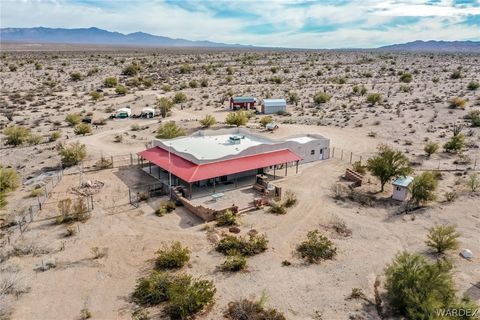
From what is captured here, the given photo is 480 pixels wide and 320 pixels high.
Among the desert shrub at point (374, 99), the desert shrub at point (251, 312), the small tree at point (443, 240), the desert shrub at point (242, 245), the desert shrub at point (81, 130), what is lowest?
the desert shrub at point (251, 312)

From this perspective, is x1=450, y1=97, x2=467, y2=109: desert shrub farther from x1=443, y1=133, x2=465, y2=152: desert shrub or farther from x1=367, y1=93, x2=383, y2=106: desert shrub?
x1=443, y1=133, x2=465, y2=152: desert shrub

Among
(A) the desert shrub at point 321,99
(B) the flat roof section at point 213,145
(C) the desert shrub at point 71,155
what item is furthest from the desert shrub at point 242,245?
(A) the desert shrub at point 321,99

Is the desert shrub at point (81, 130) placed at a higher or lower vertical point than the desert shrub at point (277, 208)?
higher

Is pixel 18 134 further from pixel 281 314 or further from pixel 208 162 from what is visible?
pixel 281 314

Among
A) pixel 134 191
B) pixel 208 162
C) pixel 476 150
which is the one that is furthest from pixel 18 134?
pixel 476 150

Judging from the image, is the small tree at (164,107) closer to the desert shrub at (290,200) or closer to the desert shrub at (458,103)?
the desert shrub at (290,200)
